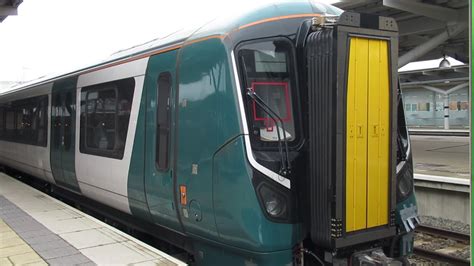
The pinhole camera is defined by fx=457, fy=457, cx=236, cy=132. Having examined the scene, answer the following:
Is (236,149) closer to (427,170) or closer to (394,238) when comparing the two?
(394,238)

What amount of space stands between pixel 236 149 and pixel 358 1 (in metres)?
13.9

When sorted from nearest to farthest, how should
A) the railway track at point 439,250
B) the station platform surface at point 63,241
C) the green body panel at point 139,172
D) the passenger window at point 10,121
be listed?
the station platform surface at point 63,241, the green body panel at point 139,172, the railway track at point 439,250, the passenger window at point 10,121

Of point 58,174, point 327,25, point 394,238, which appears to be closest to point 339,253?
point 394,238

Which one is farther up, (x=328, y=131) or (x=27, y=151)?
(x=328, y=131)

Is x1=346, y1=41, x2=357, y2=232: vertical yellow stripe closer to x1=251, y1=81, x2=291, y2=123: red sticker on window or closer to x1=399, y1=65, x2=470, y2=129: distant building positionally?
x1=251, y1=81, x2=291, y2=123: red sticker on window

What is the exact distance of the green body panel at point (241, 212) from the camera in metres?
3.76

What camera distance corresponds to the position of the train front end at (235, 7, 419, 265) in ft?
12.4

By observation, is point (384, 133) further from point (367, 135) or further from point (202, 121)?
point (202, 121)

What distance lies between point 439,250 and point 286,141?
436 cm

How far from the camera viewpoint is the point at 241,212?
380 centimetres

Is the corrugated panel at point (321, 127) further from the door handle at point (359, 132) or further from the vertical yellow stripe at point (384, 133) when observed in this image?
the vertical yellow stripe at point (384, 133)

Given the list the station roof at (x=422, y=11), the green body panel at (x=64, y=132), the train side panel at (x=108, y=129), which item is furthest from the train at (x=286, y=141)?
the station roof at (x=422, y=11)

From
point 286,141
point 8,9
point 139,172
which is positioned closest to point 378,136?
point 286,141

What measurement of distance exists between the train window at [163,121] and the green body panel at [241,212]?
1.02 metres
